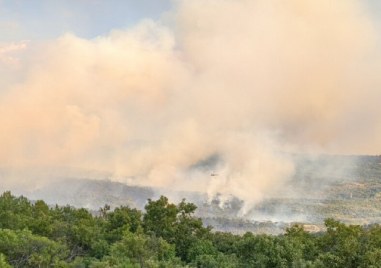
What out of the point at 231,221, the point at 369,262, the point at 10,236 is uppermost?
the point at 231,221

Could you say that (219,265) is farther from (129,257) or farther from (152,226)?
(152,226)

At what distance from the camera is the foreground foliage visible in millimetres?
34781

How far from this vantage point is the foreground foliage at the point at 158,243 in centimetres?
3478

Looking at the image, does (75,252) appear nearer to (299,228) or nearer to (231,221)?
(299,228)

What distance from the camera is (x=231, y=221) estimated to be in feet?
655

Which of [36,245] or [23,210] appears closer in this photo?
[36,245]

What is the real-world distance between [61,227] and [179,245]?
12.2 meters

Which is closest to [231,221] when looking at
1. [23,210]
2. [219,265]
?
[23,210]

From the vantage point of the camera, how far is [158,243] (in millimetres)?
43844

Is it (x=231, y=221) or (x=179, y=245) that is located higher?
(x=231, y=221)

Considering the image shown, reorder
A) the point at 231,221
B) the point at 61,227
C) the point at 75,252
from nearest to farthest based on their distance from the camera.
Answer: the point at 75,252 → the point at 61,227 → the point at 231,221

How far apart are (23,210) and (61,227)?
10275 mm

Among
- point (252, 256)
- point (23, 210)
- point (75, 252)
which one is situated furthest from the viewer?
point (23, 210)

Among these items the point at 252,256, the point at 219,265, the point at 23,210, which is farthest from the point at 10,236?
the point at 23,210
